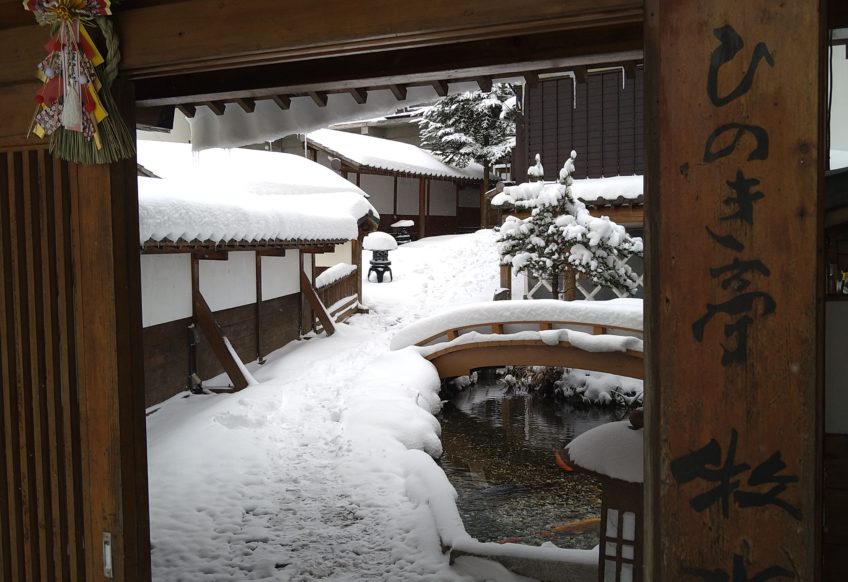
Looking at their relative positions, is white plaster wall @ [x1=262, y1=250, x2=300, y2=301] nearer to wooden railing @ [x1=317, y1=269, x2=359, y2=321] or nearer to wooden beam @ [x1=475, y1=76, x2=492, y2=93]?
wooden railing @ [x1=317, y1=269, x2=359, y2=321]

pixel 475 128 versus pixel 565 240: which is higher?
pixel 475 128

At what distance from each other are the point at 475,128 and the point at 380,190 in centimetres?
418

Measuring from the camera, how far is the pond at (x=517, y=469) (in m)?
7.13

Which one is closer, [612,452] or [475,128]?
[612,452]

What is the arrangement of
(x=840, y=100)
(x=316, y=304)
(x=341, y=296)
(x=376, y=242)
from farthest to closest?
(x=376, y=242)
(x=341, y=296)
(x=316, y=304)
(x=840, y=100)

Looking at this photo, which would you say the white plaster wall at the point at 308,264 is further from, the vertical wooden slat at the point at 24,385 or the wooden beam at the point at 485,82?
the wooden beam at the point at 485,82

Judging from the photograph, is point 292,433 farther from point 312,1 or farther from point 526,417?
point 312,1

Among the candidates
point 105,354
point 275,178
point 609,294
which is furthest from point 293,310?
point 105,354

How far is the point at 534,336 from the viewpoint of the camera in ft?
35.1

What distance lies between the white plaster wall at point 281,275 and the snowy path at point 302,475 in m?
1.23

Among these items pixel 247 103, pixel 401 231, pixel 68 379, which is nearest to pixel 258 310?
pixel 247 103

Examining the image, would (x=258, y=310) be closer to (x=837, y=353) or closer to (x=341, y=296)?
(x=341, y=296)

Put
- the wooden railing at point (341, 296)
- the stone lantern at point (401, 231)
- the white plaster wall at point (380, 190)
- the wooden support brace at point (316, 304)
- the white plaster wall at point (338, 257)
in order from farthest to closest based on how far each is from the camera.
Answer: the stone lantern at point (401, 231) < the white plaster wall at point (380, 190) < the white plaster wall at point (338, 257) < the wooden railing at point (341, 296) < the wooden support brace at point (316, 304)

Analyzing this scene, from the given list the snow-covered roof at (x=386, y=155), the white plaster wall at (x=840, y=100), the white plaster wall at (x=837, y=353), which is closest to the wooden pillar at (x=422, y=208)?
the snow-covered roof at (x=386, y=155)
